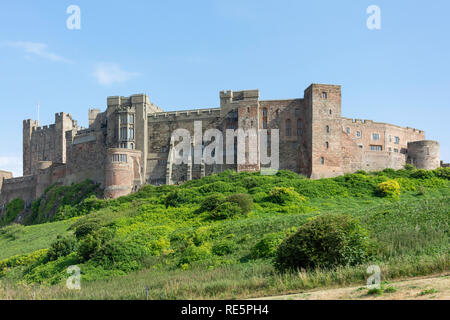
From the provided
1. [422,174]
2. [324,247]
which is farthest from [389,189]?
[324,247]

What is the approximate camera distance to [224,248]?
3481cm

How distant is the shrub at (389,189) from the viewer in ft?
164

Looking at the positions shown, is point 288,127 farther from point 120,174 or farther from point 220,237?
point 220,237

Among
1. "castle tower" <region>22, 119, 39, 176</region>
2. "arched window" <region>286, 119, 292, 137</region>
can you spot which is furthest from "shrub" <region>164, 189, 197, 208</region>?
"castle tower" <region>22, 119, 39, 176</region>

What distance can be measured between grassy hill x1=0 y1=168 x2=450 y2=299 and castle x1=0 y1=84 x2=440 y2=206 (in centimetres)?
485

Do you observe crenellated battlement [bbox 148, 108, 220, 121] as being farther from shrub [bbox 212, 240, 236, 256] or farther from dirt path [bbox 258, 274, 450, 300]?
dirt path [bbox 258, 274, 450, 300]

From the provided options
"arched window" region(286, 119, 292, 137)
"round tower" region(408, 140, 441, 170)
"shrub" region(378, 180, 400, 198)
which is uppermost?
"arched window" region(286, 119, 292, 137)

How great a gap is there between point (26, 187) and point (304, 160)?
147 feet

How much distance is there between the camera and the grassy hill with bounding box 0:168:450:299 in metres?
24.2

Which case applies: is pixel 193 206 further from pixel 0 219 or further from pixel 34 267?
pixel 0 219

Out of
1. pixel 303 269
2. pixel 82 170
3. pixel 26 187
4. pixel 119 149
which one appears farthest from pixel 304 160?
pixel 26 187

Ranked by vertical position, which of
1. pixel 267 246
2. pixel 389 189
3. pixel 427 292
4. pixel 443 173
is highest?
pixel 443 173

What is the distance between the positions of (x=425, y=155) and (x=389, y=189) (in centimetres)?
2182

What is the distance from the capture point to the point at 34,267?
131 feet
